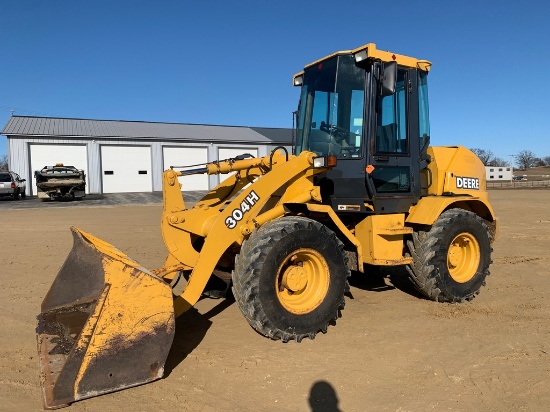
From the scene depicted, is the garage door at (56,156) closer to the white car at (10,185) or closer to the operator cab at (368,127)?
the white car at (10,185)

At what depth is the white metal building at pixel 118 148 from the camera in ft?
91.4

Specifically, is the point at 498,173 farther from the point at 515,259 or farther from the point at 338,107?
the point at 338,107

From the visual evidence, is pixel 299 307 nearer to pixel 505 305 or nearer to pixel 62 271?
pixel 62 271

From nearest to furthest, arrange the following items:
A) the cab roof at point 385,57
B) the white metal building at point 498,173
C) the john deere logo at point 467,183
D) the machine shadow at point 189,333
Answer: the machine shadow at point 189,333
the cab roof at point 385,57
the john deere logo at point 467,183
the white metal building at point 498,173

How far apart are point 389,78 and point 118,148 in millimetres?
28258

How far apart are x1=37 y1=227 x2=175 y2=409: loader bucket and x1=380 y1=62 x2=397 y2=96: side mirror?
3.00 meters

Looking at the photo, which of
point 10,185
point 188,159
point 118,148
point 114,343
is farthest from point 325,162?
point 188,159

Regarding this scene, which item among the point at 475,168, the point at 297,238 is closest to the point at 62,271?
the point at 297,238

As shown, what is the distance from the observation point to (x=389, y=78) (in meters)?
4.61

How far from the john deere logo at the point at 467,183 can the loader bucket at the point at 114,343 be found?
429cm

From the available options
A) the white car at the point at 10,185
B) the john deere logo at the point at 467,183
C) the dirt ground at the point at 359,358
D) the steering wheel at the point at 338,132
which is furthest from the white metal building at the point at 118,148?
the steering wheel at the point at 338,132

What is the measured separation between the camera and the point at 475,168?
636 centimetres

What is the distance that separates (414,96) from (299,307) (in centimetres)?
297

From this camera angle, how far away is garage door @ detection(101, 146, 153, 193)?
29797 mm
